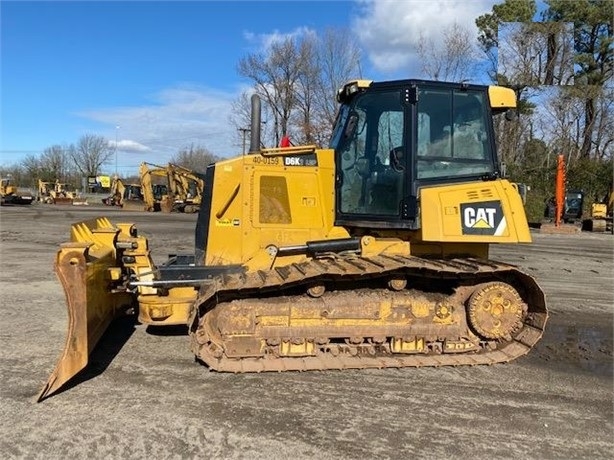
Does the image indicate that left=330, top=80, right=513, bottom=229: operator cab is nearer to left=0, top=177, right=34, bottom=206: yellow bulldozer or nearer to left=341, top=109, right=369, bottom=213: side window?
left=341, top=109, right=369, bottom=213: side window

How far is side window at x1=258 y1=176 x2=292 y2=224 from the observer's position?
19.3 ft

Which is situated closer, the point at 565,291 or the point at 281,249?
the point at 281,249

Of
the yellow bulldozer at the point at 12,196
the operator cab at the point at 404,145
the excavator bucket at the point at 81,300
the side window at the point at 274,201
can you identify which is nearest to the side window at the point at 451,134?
the operator cab at the point at 404,145

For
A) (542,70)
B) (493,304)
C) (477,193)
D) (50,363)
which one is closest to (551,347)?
(493,304)

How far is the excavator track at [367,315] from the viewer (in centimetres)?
512

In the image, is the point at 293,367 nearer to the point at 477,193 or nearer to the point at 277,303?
the point at 277,303

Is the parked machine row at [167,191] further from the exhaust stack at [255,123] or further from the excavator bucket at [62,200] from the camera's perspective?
the exhaust stack at [255,123]

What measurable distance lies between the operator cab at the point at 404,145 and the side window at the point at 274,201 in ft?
1.77

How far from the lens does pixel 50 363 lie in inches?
215

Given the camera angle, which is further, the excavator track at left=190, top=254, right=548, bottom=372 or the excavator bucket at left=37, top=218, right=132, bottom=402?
the excavator track at left=190, top=254, right=548, bottom=372

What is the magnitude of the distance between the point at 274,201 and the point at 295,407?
88.1 inches

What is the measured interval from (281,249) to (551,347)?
10.5 ft

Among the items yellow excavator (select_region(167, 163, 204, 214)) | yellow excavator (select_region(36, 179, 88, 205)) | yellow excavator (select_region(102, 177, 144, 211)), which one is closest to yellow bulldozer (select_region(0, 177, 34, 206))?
yellow excavator (select_region(36, 179, 88, 205))

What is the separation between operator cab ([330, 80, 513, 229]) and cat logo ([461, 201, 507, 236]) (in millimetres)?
340
